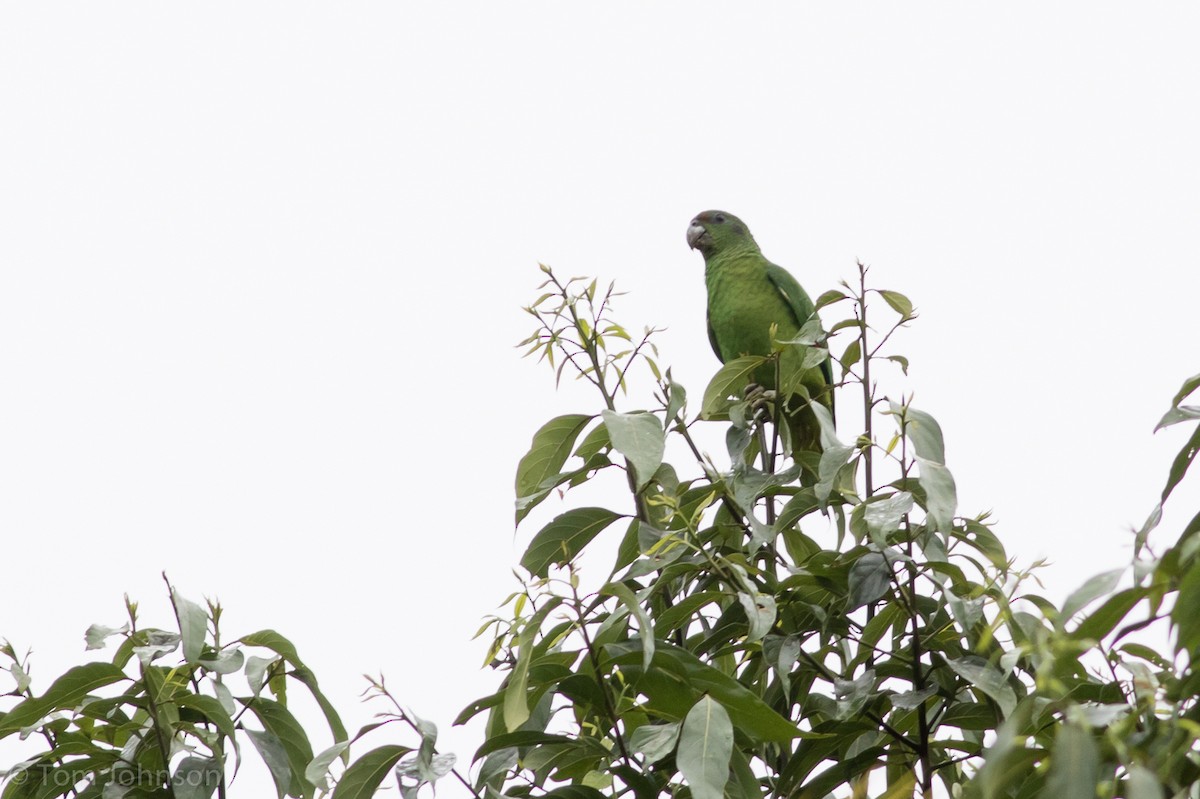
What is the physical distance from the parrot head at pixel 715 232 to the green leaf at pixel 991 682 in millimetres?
3327

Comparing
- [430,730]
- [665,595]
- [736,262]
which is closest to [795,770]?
[665,595]

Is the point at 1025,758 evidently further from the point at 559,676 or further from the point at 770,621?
the point at 559,676

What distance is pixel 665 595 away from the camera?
221 centimetres

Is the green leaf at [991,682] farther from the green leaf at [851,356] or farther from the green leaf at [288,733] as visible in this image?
the green leaf at [288,733]

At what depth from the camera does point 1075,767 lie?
818 mm

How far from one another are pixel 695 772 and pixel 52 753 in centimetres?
116

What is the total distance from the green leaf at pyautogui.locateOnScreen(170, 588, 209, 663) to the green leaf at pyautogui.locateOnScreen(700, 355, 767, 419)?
101cm

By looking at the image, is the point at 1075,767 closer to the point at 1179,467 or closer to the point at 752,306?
the point at 1179,467

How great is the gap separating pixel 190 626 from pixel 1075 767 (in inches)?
55.5

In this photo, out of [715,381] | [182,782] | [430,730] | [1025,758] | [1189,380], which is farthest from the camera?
[715,381]

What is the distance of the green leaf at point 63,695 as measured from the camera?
1921mm

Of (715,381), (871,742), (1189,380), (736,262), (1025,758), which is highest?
(736,262)

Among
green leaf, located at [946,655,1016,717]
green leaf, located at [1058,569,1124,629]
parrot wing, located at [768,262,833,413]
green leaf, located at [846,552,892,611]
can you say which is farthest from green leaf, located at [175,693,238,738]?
parrot wing, located at [768,262,833,413]

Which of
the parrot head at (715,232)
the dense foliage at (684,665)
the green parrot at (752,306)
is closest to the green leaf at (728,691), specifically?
the dense foliage at (684,665)
